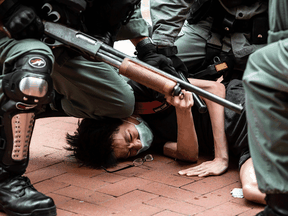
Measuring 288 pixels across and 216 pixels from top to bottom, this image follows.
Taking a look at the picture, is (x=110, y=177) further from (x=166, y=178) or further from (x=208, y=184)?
(x=208, y=184)

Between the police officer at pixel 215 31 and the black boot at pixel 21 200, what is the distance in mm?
1444

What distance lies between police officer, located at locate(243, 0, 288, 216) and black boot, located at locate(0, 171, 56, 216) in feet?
3.64

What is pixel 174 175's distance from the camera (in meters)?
2.76

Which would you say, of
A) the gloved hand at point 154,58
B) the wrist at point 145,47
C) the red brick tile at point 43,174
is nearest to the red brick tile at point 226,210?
the gloved hand at point 154,58

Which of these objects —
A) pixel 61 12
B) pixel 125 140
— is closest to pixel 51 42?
pixel 61 12

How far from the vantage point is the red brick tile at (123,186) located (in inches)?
98.4

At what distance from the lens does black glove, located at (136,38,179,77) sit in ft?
9.30

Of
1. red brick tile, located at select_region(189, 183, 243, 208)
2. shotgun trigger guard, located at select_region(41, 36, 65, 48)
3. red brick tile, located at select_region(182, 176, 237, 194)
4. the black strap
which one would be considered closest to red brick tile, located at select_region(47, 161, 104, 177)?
red brick tile, located at select_region(182, 176, 237, 194)

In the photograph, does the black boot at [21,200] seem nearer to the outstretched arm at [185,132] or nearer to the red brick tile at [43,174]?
the red brick tile at [43,174]

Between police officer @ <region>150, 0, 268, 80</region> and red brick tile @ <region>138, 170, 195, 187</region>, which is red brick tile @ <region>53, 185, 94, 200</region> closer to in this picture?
red brick tile @ <region>138, 170, 195, 187</region>

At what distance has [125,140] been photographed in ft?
9.55

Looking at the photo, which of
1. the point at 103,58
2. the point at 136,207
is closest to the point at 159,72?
the point at 103,58

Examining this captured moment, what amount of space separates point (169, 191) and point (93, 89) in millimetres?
876

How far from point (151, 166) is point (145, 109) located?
0.41 m
